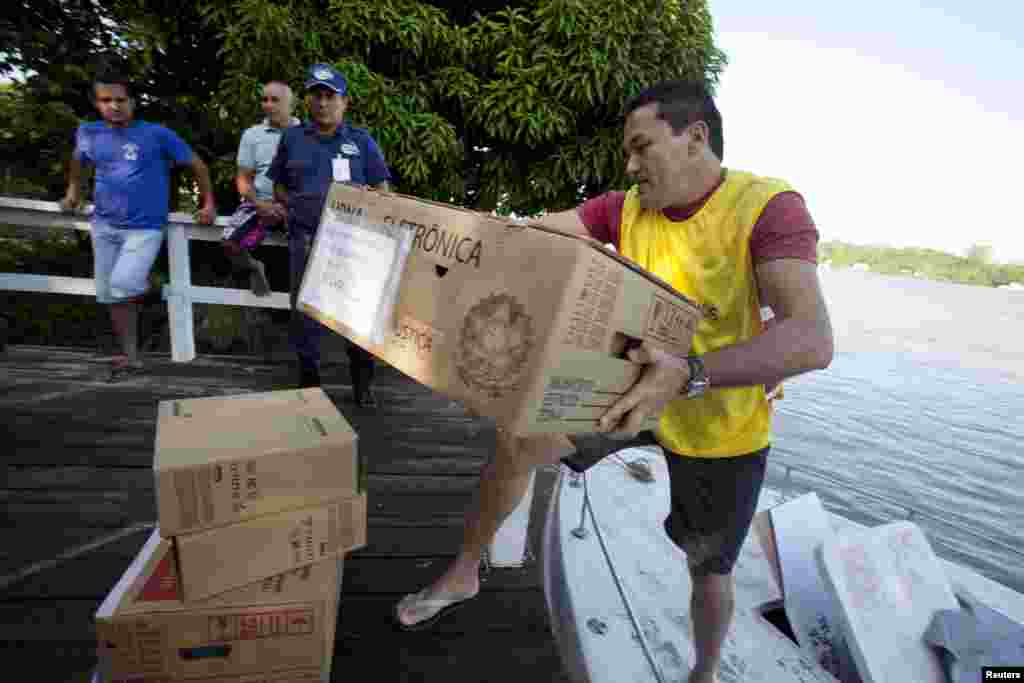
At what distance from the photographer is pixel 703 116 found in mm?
1432

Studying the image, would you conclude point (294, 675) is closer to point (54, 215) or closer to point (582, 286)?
point (582, 286)

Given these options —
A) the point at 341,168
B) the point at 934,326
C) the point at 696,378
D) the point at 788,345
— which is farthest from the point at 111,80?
the point at 934,326

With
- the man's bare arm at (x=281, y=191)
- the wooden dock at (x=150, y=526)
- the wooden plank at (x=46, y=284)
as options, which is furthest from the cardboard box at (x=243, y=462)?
the wooden plank at (x=46, y=284)

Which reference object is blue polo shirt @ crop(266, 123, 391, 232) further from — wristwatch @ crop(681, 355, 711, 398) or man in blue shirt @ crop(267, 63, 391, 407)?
wristwatch @ crop(681, 355, 711, 398)

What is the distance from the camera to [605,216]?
1.81 m

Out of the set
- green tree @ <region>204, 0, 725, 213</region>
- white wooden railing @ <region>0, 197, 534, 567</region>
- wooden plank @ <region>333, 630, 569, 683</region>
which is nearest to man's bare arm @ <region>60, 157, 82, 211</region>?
white wooden railing @ <region>0, 197, 534, 567</region>

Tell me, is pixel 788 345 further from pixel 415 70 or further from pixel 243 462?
pixel 415 70

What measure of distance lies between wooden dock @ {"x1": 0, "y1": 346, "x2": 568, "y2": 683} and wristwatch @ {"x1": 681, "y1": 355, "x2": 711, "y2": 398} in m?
1.10

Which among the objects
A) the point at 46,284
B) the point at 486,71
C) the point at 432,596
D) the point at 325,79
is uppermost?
the point at 486,71

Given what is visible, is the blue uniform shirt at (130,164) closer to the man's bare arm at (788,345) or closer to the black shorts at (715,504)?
the black shorts at (715,504)

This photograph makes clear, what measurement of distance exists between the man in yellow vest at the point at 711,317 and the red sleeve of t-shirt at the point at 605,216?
43 millimetres

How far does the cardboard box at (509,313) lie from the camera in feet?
3.06

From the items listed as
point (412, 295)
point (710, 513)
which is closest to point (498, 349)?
point (412, 295)

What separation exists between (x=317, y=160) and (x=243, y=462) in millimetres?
2345
